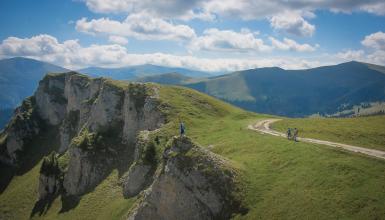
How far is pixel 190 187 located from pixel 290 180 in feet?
47.2

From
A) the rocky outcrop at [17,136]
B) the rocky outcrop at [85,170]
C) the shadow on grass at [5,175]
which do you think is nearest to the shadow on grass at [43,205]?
the rocky outcrop at [85,170]

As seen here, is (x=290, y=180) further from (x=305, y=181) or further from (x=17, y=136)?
(x=17, y=136)

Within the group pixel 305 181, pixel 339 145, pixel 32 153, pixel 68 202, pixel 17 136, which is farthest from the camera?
pixel 17 136

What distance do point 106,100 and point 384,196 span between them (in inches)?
3871

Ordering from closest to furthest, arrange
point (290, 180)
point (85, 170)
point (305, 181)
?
point (305, 181)
point (290, 180)
point (85, 170)

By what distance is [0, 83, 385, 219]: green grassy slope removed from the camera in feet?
127

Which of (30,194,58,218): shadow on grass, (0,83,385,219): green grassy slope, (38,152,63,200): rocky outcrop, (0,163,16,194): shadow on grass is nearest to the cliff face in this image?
(38,152,63,200): rocky outcrop

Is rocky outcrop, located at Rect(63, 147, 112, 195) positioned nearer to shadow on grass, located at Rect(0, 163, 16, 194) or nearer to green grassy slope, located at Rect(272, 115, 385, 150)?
green grassy slope, located at Rect(272, 115, 385, 150)

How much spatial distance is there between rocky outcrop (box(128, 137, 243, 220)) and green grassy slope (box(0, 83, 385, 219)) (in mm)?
3043

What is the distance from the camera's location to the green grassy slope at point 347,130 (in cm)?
6203

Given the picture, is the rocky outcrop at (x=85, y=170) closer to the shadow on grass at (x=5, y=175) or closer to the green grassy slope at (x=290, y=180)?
the green grassy slope at (x=290, y=180)

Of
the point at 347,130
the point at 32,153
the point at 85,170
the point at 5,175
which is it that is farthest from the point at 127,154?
the point at 5,175

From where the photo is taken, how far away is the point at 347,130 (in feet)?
231

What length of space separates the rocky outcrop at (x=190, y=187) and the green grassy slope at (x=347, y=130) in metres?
27.0
